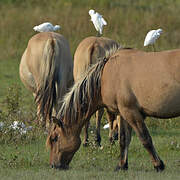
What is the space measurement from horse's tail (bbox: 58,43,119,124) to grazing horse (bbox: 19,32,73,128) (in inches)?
82.1

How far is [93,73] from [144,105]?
30.0 inches

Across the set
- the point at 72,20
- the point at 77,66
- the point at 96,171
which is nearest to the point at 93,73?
the point at 96,171

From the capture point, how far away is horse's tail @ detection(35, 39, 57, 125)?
10.2 m

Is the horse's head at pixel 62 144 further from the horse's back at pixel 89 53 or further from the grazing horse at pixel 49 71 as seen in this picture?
the horse's back at pixel 89 53

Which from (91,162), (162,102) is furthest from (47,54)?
(162,102)

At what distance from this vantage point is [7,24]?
21.0 meters

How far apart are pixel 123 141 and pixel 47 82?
2.61 m

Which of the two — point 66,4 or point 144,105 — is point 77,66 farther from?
point 66,4

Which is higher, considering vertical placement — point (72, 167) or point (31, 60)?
point (31, 60)

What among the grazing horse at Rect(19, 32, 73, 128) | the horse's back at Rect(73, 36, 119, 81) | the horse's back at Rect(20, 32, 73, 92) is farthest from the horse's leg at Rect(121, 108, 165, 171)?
the horse's back at Rect(20, 32, 73, 92)

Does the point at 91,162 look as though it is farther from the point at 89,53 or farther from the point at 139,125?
the point at 89,53

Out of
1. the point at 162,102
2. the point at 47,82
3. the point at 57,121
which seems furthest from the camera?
the point at 47,82

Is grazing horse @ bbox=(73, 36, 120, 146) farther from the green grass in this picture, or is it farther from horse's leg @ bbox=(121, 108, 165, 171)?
horse's leg @ bbox=(121, 108, 165, 171)

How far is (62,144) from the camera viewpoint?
7.98 metres
